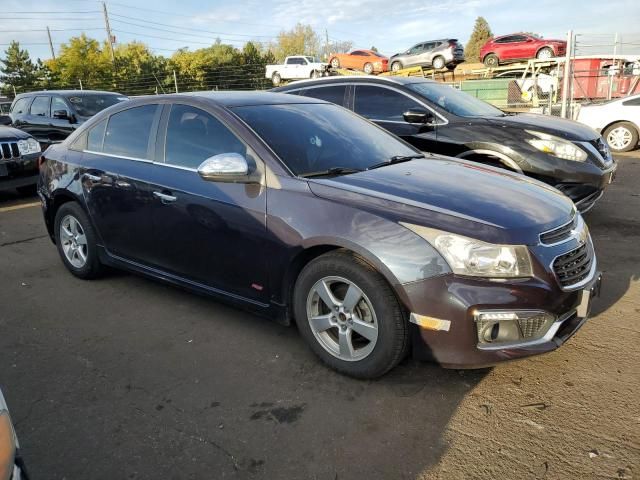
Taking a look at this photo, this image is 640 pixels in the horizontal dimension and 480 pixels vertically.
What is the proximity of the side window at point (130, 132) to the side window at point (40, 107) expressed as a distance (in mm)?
8110

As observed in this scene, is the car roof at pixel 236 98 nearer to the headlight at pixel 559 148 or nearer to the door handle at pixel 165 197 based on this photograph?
the door handle at pixel 165 197

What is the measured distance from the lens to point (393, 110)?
6.36 meters

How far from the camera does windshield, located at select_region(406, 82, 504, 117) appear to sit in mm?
6246

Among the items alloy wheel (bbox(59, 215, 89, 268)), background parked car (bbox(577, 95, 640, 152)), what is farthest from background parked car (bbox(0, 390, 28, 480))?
background parked car (bbox(577, 95, 640, 152))

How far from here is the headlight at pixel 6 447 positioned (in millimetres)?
1480

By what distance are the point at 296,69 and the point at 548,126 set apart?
92.4ft

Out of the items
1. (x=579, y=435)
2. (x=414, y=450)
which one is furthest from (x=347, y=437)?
(x=579, y=435)

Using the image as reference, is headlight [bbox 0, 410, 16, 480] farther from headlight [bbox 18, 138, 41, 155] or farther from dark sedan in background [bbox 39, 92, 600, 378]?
headlight [bbox 18, 138, 41, 155]

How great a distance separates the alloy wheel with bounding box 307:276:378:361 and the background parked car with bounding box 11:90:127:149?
9327 mm

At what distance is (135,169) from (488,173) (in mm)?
2626

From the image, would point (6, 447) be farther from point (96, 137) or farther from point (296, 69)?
point (296, 69)

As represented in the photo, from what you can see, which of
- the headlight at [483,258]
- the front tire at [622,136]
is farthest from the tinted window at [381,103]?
the front tire at [622,136]

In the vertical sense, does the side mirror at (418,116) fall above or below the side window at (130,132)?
below

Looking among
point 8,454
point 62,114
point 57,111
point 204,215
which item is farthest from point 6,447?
point 57,111
